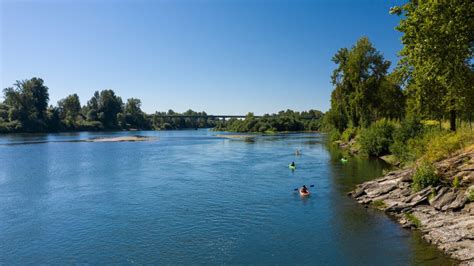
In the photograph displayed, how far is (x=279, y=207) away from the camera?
2928cm

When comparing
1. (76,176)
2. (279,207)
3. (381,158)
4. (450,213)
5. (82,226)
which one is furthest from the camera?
(381,158)

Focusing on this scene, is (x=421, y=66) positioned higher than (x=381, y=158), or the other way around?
(x=421, y=66)

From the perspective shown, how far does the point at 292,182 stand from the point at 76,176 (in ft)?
83.5

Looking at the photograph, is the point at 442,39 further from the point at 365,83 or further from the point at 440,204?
the point at 365,83

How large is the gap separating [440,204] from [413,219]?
2.00 meters

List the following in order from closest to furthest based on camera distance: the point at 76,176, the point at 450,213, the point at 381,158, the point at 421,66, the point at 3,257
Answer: the point at 3,257 → the point at 450,213 → the point at 421,66 → the point at 76,176 → the point at 381,158

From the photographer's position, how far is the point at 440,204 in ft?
78.0

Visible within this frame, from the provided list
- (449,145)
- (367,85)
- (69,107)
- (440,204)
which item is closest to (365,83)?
(367,85)

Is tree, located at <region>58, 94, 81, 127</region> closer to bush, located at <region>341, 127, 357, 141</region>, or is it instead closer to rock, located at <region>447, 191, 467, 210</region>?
bush, located at <region>341, 127, 357, 141</region>

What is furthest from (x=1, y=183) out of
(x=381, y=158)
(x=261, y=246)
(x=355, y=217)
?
(x=381, y=158)

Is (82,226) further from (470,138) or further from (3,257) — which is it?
(470,138)

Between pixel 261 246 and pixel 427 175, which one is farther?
pixel 427 175

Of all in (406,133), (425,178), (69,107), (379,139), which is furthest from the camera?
(69,107)

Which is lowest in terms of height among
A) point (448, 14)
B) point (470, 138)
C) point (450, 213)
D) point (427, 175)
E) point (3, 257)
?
point (3, 257)
